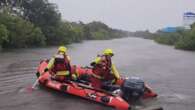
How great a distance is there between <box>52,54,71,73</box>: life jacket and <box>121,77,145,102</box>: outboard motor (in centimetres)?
254

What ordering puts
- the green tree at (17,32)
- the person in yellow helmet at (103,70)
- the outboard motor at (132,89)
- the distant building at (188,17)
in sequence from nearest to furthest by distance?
the outboard motor at (132,89) → the person in yellow helmet at (103,70) → the green tree at (17,32) → the distant building at (188,17)

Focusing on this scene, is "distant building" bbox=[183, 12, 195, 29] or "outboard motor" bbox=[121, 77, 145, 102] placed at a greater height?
"distant building" bbox=[183, 12, 195, 29]

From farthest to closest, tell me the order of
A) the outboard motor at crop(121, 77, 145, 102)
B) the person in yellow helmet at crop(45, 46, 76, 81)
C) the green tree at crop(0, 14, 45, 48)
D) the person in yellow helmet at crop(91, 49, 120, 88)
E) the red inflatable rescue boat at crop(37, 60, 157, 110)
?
the green tree at crop(0, 14, 45, 48) < the person in yellow helmet at crop(45, 46, 76, 81) < the person in yellow helmet at crop(91, 49, 120, 88) < the outboard motor at crop(121, 77, 145, 102) < the red inflatable rescue boat at crop(37, 60, 157, 110)

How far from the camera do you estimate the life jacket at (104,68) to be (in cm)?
1512

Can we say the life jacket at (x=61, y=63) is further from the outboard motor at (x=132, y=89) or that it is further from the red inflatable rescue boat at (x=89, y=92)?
the outboard motor at (x=132, y=89)

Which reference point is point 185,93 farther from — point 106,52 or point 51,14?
point 51,14

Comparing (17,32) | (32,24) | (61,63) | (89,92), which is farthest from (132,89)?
(32,24)

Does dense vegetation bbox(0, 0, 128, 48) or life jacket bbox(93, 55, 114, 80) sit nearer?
life jacket bbox(93, 55, 114, 80)

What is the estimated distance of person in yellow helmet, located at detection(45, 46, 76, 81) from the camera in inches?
621

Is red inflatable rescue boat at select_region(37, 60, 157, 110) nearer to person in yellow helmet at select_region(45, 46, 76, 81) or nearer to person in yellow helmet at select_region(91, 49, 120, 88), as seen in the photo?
person in yellow helmet at select_region(45, 46, 76, 81)

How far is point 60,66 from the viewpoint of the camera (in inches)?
627

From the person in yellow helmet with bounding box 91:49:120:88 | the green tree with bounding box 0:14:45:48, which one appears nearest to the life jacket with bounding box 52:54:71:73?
the person in yellow helmet with bounding box 91:49:120:88

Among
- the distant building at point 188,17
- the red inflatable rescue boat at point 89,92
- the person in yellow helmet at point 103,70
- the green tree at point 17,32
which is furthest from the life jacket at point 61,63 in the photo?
the distant building at point 188,17

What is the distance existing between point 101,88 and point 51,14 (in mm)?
46014
